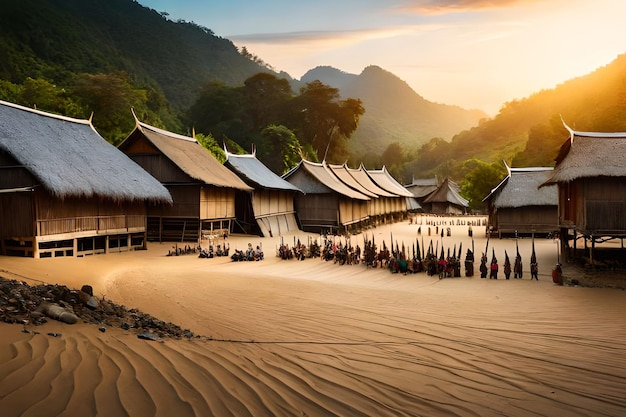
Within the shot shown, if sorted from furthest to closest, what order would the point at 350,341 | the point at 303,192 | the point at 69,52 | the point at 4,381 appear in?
the point at 69,52 → the point at 303,192 → the point at 350,341 → the point at 4,381

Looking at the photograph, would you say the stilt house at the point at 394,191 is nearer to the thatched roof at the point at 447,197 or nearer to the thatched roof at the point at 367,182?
the thatched roof at the point at 367,182

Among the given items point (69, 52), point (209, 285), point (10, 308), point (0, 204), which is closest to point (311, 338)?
point (10, 308)

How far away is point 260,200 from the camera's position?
30281 mm

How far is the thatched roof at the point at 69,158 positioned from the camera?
15.9 m

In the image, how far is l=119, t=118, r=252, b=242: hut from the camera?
80.6 ft

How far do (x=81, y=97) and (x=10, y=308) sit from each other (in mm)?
40707

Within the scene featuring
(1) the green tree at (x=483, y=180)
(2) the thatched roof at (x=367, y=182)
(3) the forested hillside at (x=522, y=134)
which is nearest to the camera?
(2) the thatched roof at (x=367, y=182)

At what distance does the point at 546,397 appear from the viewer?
5.41m

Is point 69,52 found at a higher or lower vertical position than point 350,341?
higher

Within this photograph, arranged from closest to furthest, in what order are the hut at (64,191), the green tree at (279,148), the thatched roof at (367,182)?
the hut at (64,191)
the thatched roof at (367,182)
the green tree at (279,148)

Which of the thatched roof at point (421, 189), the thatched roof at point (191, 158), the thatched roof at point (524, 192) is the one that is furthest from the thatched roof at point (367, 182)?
the thatched roof at point (421, 189)

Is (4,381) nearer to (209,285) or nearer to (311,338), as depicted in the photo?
(311,338)

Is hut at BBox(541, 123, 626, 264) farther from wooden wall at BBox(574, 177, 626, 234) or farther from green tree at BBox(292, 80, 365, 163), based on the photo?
green tree at BBox(292, 80, 365, 163)

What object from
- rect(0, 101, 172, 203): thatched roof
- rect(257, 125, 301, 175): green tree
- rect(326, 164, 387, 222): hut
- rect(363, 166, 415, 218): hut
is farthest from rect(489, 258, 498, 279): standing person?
rect(257, 125, 301, 175): green tree
